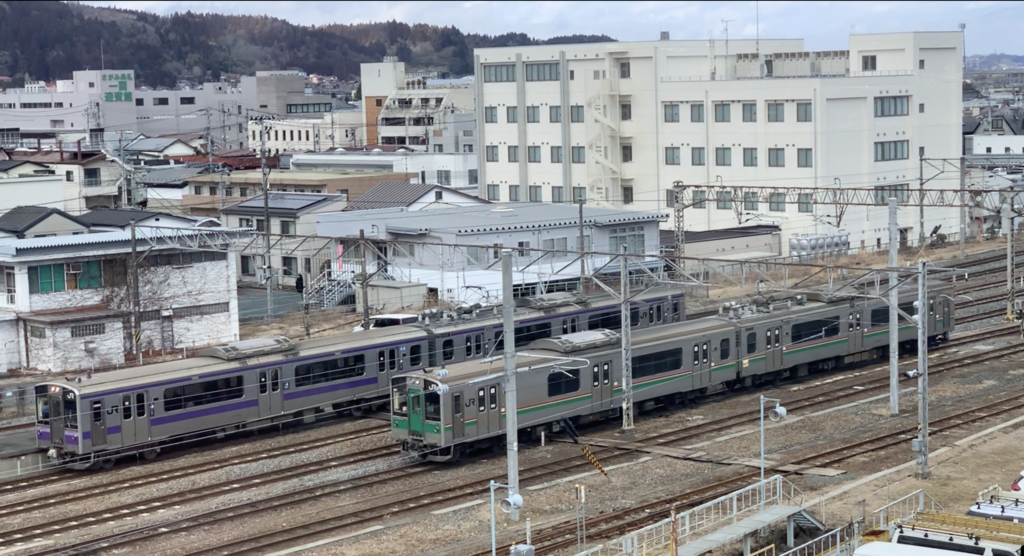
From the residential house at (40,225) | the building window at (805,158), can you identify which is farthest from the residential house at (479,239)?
the residential house at (40,225)

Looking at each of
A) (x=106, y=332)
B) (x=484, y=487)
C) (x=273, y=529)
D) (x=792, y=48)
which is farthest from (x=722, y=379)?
(x=792, y=48)

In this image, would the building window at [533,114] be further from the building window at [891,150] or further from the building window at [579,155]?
the building window at [891,150]

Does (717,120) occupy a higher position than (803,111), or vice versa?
(803,111)

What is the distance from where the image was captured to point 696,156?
51.6m

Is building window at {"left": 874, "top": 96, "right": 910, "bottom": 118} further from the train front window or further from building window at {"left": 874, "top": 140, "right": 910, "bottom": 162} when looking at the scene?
the train front window

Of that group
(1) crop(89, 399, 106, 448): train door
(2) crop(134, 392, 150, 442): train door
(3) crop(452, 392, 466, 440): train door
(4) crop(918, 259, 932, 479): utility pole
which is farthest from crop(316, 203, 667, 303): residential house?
(4) crop(918, 259, 932, 479): utility pole

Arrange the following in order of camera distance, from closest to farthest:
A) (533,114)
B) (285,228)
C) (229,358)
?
(229,358)
(285,228)
(533,114)

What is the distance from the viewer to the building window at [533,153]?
186ft

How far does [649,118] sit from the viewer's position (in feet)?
174

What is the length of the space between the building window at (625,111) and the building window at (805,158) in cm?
848

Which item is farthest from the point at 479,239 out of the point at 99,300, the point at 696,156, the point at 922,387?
the point at 922,387

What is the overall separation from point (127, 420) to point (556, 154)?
35.3m

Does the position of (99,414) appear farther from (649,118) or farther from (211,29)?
(211,29)

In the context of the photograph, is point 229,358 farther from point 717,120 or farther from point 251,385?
point 717,120
